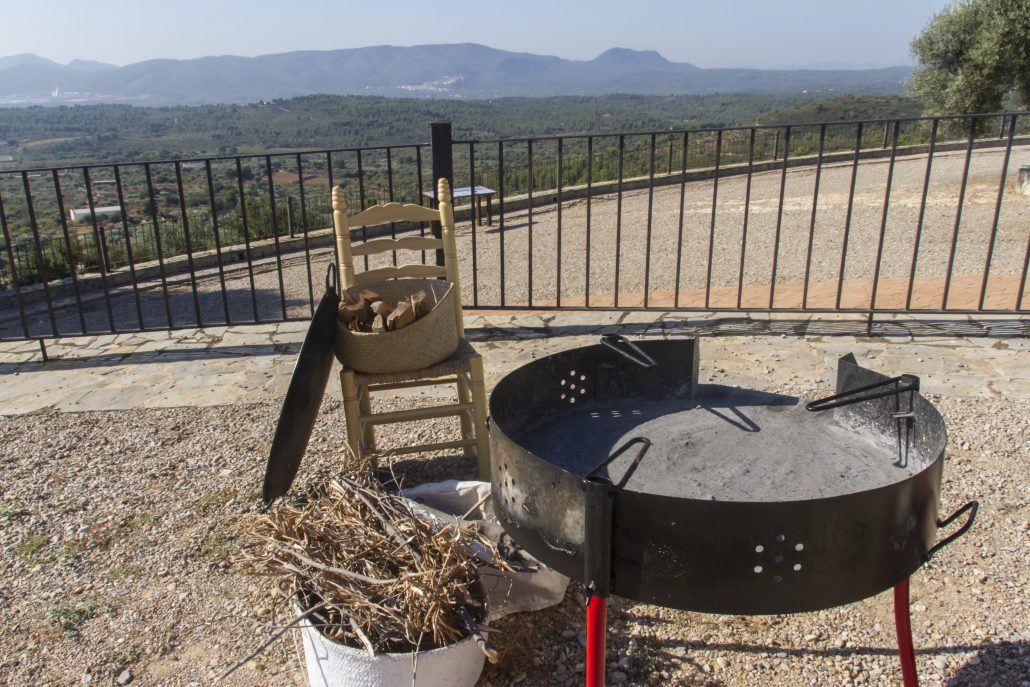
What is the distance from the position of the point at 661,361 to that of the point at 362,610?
41.2 inches

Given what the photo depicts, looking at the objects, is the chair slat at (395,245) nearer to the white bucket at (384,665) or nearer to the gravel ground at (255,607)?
the gravel ground at (255,607)

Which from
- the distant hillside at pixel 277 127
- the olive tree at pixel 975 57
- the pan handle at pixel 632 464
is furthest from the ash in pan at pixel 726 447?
the distant hillside at pixel 277 127

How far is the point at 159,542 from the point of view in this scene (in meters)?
2.71

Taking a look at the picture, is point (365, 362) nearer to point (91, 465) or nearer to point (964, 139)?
point (91, 465)

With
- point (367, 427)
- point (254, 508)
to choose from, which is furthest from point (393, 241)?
point (254, 508)

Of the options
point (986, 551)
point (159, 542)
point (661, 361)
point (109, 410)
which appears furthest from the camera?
point (109, 410)

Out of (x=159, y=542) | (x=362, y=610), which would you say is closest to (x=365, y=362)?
(x=159, y=542)

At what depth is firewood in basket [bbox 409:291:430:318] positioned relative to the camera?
112 inches

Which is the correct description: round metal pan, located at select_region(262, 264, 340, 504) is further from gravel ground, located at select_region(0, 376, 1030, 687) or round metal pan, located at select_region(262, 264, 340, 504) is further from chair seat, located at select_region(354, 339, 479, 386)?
gravel ground, located at select_region(0, 376, 1030, 687)

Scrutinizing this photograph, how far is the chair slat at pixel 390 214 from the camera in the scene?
125 inches

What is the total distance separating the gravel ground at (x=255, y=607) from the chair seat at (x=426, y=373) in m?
0.43

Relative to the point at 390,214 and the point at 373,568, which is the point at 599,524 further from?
the point at 390,214

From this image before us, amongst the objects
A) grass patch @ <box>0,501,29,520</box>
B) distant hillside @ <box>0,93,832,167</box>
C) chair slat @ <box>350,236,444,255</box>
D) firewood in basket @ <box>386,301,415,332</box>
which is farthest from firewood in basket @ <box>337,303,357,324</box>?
distant hillside @ <box>0,93,832,167</box>

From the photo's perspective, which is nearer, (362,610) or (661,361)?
(362,610)
